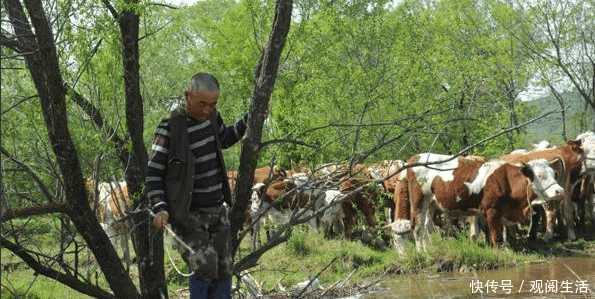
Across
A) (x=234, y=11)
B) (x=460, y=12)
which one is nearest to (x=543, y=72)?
(x=460, y=12)

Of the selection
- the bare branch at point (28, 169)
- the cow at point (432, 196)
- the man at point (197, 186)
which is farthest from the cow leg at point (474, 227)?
the bare branch at point (28, 169)

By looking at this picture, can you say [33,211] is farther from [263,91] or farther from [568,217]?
[568,217]

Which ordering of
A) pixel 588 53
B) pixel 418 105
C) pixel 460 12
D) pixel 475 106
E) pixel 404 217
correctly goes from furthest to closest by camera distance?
pixel 460 12 → pixel 588 53 → pixel 404 217 → pixel 418 105 → pixel 475 106

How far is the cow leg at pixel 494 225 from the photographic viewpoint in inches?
583

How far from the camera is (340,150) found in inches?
294

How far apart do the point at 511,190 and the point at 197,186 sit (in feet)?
35.6

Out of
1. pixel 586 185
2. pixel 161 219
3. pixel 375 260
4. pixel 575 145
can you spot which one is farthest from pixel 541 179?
pixel 161 219

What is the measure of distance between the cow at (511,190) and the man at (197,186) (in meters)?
10.2

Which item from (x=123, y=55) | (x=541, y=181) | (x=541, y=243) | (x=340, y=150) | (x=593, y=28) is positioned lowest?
(x=541, y=243)

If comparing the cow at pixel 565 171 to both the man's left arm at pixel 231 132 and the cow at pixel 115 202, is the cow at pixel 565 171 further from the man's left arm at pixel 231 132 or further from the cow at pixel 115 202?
the man's left arm at pixel 231 132

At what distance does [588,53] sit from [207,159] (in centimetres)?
2815

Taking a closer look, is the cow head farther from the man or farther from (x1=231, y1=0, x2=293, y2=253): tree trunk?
the man

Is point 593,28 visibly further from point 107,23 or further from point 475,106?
point 107,23

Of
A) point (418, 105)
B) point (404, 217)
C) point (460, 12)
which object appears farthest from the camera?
point (460, 12)
